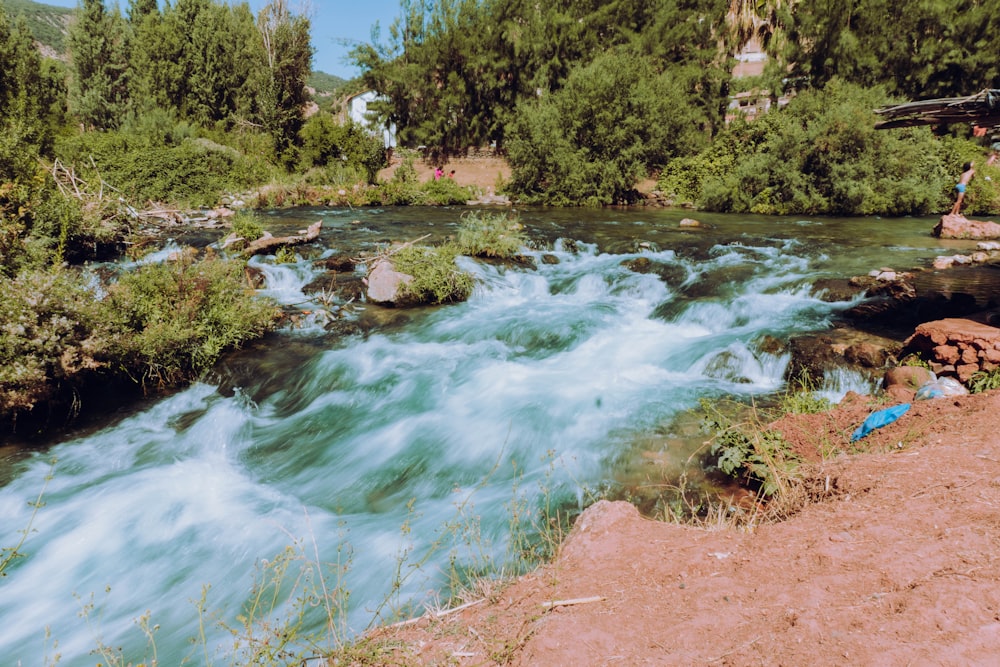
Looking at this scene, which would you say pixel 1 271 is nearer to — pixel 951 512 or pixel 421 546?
pixel 421 546

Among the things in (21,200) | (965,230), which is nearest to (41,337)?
(21,200)

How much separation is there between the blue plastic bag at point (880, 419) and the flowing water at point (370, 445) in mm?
1719

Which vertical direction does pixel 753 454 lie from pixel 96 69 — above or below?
below

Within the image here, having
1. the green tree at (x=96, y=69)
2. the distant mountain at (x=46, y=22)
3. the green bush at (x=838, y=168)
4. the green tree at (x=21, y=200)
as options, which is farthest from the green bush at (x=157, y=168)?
the distant mountain at (x=46, y=22)

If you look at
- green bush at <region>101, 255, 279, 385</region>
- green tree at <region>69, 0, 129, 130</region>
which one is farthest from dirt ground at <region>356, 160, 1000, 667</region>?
green tree at <region>69, 0, 129, 130</region>

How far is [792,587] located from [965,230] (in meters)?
17.0

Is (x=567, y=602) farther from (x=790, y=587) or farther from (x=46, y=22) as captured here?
(x=46, y=22)

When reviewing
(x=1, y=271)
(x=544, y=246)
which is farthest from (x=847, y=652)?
(x=544, y=246)

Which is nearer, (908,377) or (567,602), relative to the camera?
(567,602)

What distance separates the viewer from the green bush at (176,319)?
22.1 feet

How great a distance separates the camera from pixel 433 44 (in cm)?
3191

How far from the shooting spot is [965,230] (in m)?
14.9

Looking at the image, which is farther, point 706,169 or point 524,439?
point 706,169

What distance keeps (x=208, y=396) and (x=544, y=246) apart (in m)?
9.42
